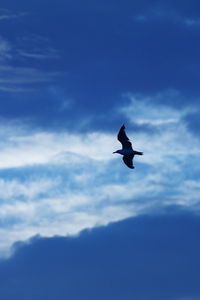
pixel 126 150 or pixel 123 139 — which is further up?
pixel 123 139

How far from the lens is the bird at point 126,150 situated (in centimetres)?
19438

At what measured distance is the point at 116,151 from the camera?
652 feet

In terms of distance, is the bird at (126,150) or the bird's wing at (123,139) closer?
the bird's wing at (123,139)

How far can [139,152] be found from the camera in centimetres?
19500

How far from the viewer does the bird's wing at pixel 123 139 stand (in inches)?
7629

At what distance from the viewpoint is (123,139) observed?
19538 cm

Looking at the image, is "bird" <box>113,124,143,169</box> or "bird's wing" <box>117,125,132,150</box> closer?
"bird's wing" <box>117,125,132,150</box>

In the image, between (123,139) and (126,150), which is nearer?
(123,139)

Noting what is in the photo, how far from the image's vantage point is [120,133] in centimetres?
19412

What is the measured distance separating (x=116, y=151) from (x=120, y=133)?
596 centimetres

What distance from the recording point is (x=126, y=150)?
197000mm

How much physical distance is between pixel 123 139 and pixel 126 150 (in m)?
2.94

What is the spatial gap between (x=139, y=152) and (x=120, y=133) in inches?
229

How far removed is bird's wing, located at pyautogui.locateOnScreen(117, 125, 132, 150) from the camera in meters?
194
